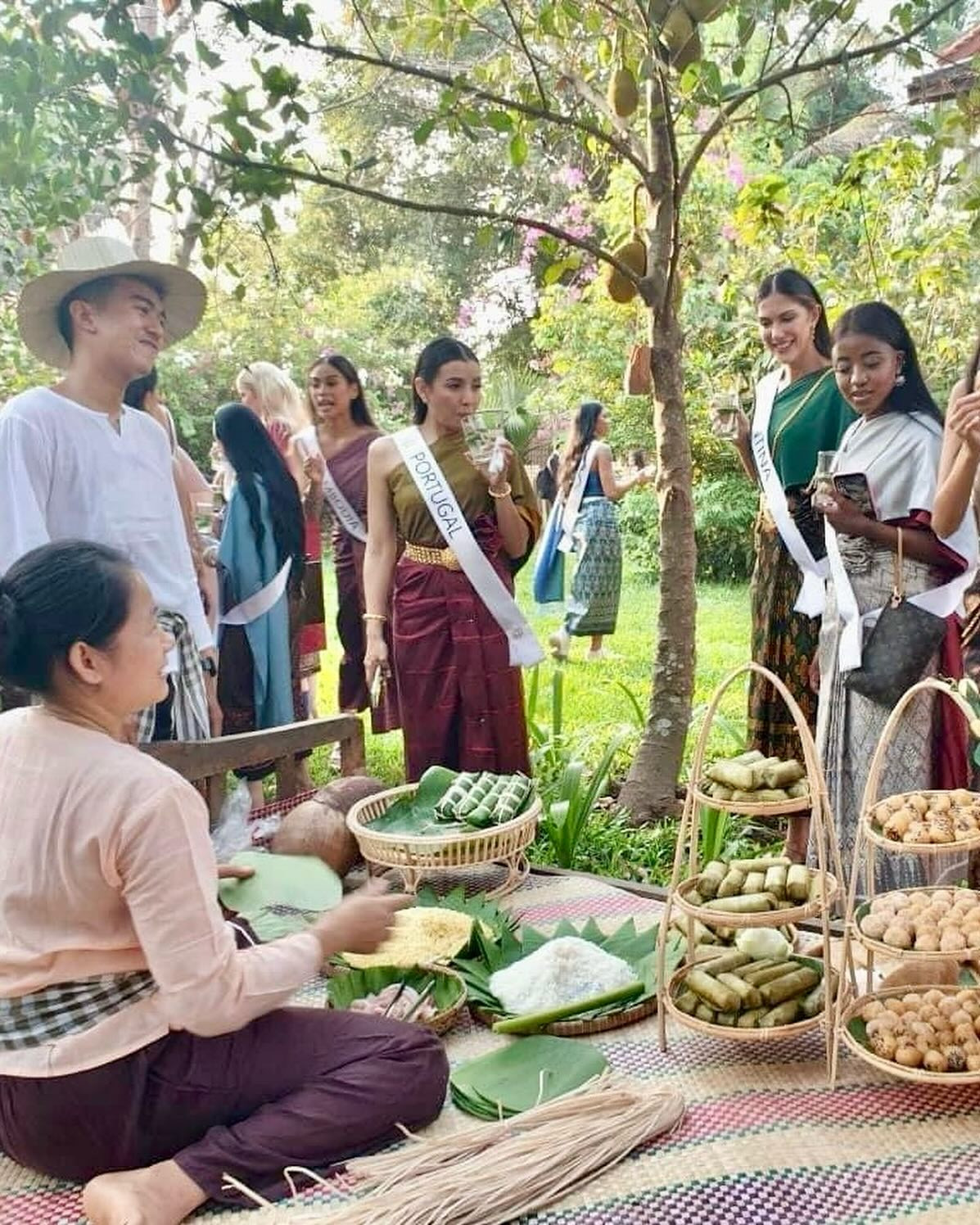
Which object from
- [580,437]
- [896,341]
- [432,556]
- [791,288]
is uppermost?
[791,288]

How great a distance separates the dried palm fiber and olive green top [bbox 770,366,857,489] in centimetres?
216

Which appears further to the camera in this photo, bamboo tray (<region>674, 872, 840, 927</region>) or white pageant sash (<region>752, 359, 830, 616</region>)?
white pageant sash (<region>752, 359, 830, 616</region>)

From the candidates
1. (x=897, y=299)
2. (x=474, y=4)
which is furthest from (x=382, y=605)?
(x=897, y=299)

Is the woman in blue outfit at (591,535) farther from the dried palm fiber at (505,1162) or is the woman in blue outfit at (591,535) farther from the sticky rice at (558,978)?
the dried palm fiber at (505,1162)

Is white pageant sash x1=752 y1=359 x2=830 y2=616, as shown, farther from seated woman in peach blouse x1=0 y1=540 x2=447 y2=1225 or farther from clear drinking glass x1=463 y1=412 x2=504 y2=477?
seated woman in peach blouse x1=0 y1=540 x2=447 y2=1225

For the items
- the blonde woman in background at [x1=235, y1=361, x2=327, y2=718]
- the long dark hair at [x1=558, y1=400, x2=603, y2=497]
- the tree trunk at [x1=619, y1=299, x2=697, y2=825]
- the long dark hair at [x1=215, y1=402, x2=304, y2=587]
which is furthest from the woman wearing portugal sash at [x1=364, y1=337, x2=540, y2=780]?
the long dark hair at [x1=558, y1=400, x2=603, y2=497]

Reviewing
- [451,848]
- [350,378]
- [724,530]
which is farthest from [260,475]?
[724,530]

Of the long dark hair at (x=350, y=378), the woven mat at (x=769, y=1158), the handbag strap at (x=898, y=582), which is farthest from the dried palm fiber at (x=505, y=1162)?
the long dark hair at (x=350, y=378)

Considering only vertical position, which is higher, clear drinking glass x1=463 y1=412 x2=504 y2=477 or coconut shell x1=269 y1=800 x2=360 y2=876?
clear drinking glass x1=463 y1=412 x2=504 y2=477

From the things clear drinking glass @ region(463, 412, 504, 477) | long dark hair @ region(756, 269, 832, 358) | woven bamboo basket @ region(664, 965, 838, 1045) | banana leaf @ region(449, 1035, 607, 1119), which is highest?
long dark hair @ region(756, 269, 832, 358)

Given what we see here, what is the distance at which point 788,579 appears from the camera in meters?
3.68

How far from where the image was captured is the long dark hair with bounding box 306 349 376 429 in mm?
4621

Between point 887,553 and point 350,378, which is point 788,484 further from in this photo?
point 350,378

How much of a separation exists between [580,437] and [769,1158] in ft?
19.0
